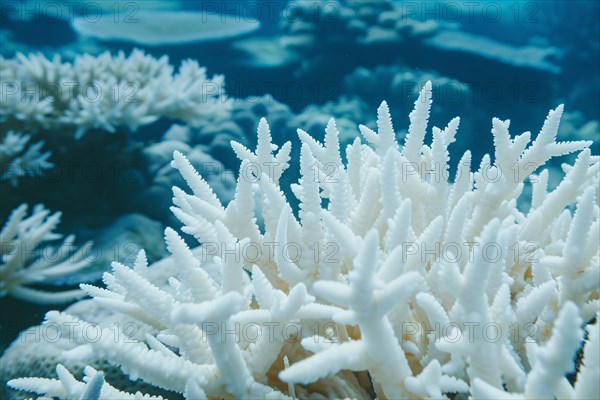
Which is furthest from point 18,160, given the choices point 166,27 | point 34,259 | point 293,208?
point 166,27

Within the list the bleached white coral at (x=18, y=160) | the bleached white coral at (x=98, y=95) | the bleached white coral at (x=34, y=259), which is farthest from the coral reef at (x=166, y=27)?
the bleached white coral at (x=34, y=259)

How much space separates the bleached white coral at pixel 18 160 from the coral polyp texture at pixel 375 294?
3398 millimetres

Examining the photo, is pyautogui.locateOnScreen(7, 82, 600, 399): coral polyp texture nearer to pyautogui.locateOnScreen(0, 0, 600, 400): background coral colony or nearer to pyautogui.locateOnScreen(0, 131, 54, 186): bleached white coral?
pyautogui.locateOnScreen(0, 0, 600, 400): background coral colony

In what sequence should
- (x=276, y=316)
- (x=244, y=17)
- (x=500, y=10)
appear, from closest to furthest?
1. (x=276, y=316)
2. (x=244, y=17)
3. (x=500, y=10)

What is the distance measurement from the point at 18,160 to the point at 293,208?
112 inches

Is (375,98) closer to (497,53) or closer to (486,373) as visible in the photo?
(497,53)

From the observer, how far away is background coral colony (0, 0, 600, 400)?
4.15ft

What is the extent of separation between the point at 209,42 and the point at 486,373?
32.2 ft

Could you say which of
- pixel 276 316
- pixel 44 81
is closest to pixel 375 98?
pixel 44 81

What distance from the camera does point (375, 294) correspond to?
43.8 inches

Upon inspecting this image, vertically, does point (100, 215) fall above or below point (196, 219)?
below

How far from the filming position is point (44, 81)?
5.43 meters

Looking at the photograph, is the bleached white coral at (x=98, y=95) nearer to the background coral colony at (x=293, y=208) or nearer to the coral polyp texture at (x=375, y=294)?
the background coral colony at (x=293, y=208)

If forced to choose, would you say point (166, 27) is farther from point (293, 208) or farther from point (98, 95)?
point (293, 208)
